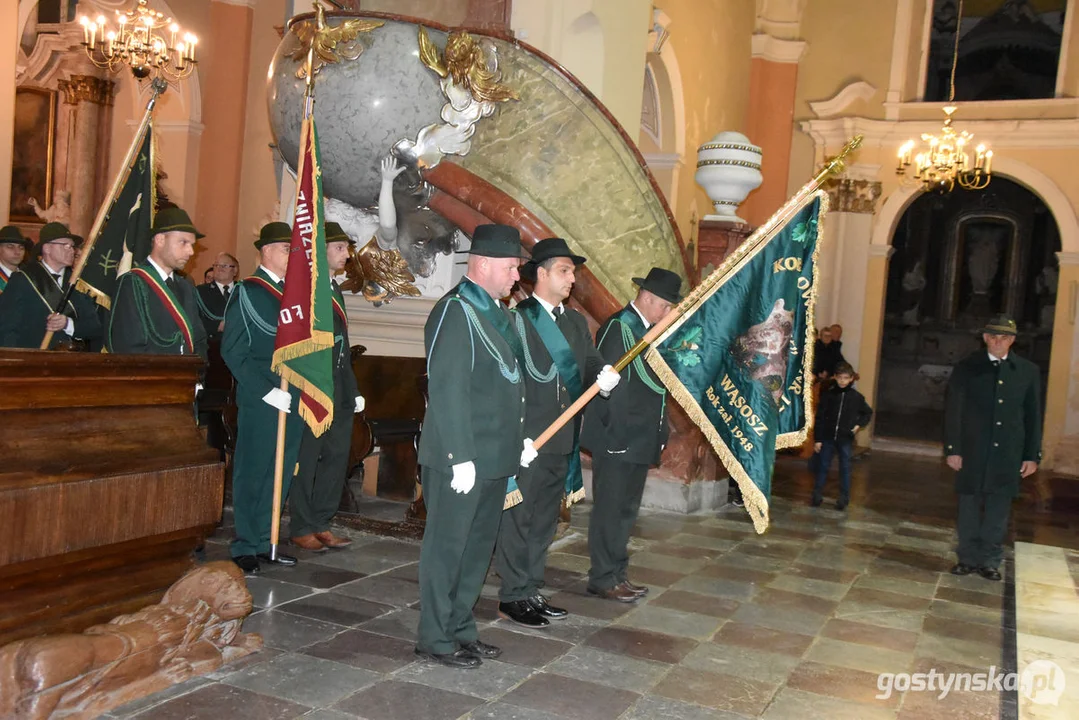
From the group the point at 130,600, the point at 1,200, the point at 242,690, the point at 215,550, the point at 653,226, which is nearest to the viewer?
the point at 242,690

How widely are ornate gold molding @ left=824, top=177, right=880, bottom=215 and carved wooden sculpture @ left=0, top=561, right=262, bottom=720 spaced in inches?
501

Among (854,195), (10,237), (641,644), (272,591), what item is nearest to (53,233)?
(10,237)

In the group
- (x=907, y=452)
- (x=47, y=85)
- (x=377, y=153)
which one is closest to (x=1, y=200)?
(x=377, y=153)

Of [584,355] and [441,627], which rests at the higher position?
[584,355]

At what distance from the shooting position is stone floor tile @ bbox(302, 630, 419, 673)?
13.0 ft

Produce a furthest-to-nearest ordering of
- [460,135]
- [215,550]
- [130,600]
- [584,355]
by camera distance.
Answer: [460,135], [215,550], [584,355], [130,600]

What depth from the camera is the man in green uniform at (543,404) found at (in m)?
4.59

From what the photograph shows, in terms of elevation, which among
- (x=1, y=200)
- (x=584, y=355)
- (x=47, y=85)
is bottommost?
(x=584, y=355)

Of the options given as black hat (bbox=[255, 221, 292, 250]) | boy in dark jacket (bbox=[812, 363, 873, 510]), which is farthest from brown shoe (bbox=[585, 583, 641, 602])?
boy in dark jacket (bbox=[812, 363, 873, 510])

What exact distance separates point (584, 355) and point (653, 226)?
8.69 ft

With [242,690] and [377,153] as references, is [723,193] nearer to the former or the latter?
[377,153]

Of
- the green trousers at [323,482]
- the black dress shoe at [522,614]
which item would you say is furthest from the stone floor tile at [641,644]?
the green trousers at [323,482]

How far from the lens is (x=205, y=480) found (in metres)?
4.02

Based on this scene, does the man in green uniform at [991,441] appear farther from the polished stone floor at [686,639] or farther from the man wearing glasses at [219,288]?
the man wearing glasses at [219,288]
